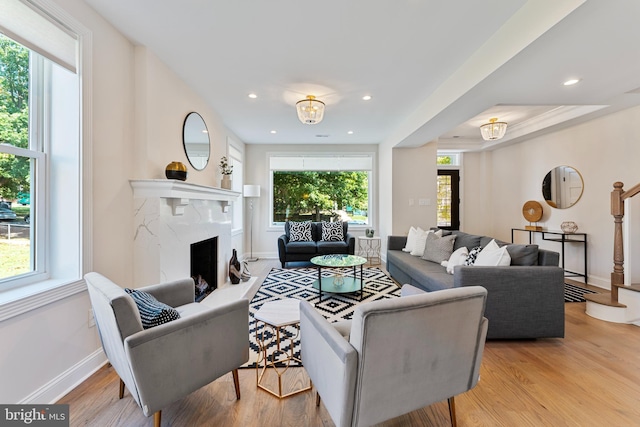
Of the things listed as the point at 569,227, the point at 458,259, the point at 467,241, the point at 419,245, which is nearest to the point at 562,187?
the point at 569,227

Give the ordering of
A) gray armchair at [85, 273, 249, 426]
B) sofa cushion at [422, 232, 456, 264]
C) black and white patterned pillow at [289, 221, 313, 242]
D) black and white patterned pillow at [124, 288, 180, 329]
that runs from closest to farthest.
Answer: gray armchair at [85, 273, 249, 426] < black and white patterned pillow at [124, 288, 180, 329] < sofa cushion at [422, 232, 456, 264] < black and white patterned pillow at [289, 221, 313, 242]

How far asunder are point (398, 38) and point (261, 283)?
11.5 feet

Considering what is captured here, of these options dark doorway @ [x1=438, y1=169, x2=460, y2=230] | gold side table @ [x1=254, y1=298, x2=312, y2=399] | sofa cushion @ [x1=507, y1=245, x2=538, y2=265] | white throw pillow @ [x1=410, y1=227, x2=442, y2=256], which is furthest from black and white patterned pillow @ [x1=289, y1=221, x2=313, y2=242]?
sofa cushion @ [x1=507, y1=245, x2=538, y2=265]

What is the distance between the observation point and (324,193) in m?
6.52

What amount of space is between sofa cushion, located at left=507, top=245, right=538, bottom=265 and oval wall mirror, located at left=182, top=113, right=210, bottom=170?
11.6ft

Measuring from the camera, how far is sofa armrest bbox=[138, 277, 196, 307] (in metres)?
2.00

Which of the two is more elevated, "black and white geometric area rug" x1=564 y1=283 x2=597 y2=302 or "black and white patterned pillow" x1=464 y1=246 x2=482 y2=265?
"black and white patterned pillow" x1=464 y1=246 x2=482 y2=265

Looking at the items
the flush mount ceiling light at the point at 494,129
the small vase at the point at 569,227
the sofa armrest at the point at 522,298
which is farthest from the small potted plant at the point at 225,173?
the small vase at the point at 569,227

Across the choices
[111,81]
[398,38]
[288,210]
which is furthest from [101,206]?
[288,210]

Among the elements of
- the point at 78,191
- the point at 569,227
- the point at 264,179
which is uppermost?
the point at 264,179

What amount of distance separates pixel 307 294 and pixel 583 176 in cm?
458

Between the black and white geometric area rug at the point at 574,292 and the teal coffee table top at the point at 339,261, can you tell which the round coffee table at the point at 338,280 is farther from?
the black and white geometric area rug at the point at 574,292

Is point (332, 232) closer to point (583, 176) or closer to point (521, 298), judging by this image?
point (521, 298)

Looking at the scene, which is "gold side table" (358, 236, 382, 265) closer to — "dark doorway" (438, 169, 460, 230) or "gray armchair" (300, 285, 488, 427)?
"dark doorway" (438, 169, 460, 230)
